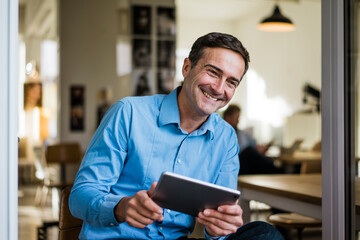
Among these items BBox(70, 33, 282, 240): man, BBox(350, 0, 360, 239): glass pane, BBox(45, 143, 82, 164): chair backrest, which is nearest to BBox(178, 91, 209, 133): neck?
BBox(70, 33, 282, 240): man

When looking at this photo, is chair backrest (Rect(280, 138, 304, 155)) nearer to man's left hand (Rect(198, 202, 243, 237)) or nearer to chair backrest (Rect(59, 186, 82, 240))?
chair backrest (Rect(59, 186, 82, 240))

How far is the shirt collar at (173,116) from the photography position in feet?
6.09

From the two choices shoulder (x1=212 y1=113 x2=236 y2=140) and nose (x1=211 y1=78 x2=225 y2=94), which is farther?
shoulder (x1=212 y1=113 x2=236 y2=140)

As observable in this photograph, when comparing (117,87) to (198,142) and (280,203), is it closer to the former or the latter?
(280,203)

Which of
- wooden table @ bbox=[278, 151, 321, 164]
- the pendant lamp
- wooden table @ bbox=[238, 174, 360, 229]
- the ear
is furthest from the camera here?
wooden table @ bbox=[278, 151, 321, 164]

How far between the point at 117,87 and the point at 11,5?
5881mm

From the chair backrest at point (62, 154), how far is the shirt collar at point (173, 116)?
447 centimetres

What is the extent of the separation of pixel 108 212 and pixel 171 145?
1.39 feet

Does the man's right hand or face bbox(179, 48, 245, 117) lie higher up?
face bbox(179, 48, 245, 117)

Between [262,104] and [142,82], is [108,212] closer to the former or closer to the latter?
[142,82]

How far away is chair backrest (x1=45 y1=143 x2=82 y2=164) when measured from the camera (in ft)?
20.0

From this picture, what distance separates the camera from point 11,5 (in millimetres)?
1404

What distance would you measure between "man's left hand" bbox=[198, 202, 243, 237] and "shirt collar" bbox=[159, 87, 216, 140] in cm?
43

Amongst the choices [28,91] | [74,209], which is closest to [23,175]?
[28,91]
